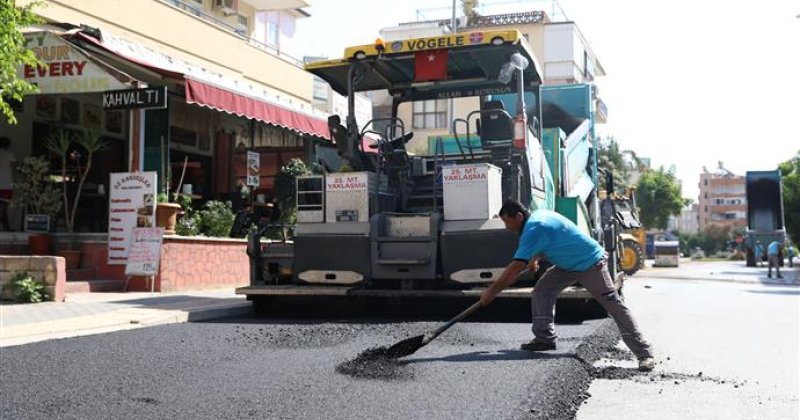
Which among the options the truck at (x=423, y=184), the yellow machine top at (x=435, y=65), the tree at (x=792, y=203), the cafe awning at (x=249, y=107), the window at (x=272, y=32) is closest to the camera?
the truck at (x=423, y=184)

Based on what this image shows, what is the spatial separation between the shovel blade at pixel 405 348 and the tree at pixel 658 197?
4413 centimetres

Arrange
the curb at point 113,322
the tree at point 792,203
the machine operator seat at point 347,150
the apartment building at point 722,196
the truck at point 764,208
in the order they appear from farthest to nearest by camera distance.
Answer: the apartment building at point 722,196 → the tree at point 792,203 → the truck at point 764,208 → the machine operator seat at point 347,150 → the curb at point 113,322

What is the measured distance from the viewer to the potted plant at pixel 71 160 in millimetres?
11414

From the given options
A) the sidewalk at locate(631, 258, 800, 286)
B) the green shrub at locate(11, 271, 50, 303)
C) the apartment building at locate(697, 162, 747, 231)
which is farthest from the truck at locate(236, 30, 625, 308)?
the apartment building at locate(697, 162, 747, 231)

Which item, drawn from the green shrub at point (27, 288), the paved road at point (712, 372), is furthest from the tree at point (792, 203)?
the green shrub at point (27, 288)

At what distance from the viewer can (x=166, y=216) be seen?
11.4m

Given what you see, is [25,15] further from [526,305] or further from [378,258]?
[526,305]

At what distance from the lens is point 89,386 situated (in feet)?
15.1

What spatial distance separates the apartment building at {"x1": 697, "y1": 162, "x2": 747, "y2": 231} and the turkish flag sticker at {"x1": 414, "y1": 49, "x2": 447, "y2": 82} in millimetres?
130831

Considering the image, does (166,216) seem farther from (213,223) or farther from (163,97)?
(163,97)

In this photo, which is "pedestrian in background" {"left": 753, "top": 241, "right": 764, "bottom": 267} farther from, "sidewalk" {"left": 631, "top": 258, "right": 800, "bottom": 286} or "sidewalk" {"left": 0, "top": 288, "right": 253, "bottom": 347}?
"sidewalk" {"left": 0, "top": 288, "right": 253, "bottom": 347}

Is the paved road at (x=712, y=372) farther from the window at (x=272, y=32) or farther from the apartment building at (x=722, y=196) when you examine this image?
the apartment building at (x=722, y=196)

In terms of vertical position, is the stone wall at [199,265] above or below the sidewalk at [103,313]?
above

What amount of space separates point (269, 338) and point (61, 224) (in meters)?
7.80
